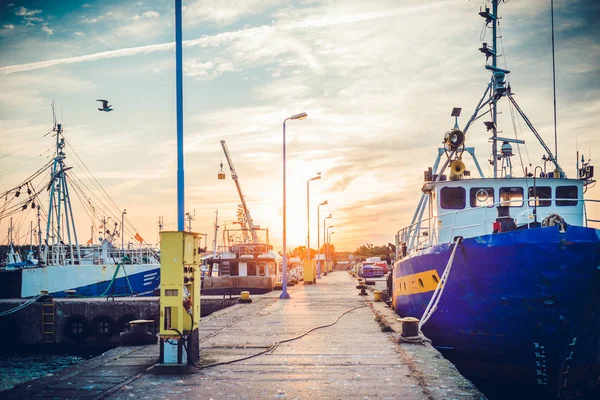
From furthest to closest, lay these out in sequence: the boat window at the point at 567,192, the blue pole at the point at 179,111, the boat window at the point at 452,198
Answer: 1. the boat window at the point at 452,198
2. the boat window at the point at 567,192
3. the blue pole at the point at 179,111

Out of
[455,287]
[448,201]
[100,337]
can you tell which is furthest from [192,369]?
[100,337]

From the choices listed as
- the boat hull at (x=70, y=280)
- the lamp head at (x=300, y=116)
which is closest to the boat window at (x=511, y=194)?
the lamp head at (x=300, y=116)

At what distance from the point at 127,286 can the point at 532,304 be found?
29576 millimetres

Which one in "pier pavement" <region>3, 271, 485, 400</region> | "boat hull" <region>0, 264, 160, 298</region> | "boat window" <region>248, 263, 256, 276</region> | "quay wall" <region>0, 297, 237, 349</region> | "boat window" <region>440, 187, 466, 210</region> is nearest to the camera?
"pier pavement" <region>3, 271, 485, 400</region>

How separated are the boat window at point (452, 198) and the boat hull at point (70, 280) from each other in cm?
2248

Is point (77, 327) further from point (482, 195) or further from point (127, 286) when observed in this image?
point (482, 195)

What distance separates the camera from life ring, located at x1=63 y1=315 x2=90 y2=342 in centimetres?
2208

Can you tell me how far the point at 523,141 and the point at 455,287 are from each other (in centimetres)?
737

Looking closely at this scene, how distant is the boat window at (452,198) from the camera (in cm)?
1399

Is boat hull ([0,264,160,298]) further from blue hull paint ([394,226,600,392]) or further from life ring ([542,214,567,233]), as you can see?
life ring ([542,214,567,233])

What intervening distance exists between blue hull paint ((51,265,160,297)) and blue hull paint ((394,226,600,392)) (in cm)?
2615

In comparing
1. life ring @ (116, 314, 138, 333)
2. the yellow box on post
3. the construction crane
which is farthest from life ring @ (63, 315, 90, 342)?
the construction crane

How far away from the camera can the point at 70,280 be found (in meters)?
32.7

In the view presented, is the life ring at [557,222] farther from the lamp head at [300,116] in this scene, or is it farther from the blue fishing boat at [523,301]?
the lamp head at [300,116]
